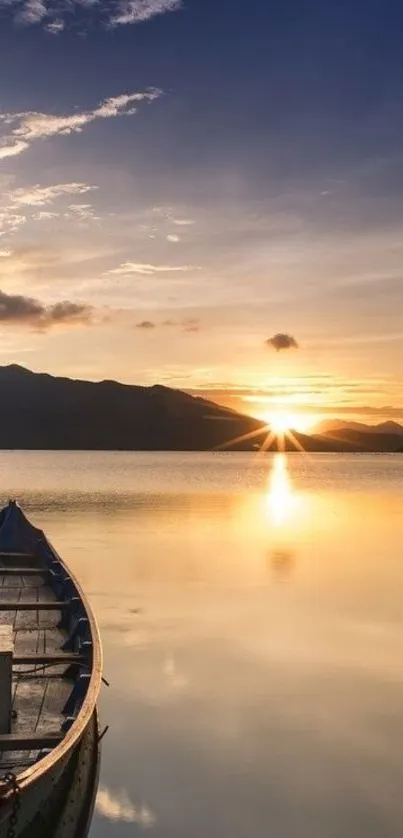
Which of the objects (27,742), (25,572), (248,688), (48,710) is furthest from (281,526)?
(27,742)

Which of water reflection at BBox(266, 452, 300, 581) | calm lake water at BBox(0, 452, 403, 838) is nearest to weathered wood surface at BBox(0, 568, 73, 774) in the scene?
calm lake water at BBox(0, 452, 403, 838)

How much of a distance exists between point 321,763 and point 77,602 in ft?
25.6

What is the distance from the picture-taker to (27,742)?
13023 millimetres

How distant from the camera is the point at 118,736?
784 inches

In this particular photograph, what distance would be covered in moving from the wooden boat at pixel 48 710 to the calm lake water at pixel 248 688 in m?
2.04

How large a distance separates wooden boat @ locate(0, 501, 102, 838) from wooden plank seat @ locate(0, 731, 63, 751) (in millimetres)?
15

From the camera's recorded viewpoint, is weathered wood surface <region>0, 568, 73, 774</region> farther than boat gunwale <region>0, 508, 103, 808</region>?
Yes

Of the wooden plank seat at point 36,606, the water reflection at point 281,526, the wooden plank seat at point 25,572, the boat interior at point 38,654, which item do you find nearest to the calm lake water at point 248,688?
the water reflection at point 281,526

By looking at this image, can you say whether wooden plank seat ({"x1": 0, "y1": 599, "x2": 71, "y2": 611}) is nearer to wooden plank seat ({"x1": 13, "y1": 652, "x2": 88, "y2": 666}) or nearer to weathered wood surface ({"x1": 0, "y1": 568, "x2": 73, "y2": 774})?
weathered wood surface ({"x1": 0, "y1": 568, "x2": 73, "y2": 774})

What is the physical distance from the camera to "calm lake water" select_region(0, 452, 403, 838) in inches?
644

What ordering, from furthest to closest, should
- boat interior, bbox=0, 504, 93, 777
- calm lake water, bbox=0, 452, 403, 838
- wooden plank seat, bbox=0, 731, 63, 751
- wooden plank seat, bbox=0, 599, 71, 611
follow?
1. wooden plank seat, bbox=0, 599, 71, 611
2. calm lake water, bbox=0, 452, 403, 838
3. boat interior, bbox=0, 504, 93, 777
4. wooden plank seat, bbox=0, 731, 63, 751

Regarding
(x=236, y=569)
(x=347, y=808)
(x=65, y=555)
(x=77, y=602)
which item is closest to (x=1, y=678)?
(x=347, y=808)

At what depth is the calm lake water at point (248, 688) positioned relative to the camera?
1636 centimetres

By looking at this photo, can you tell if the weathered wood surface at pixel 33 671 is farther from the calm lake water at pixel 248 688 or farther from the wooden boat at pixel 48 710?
the calm lake water at pixel 248 688
